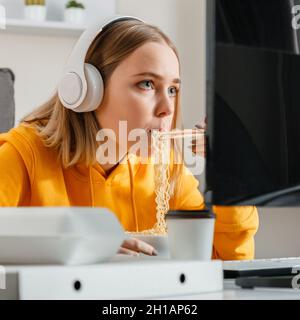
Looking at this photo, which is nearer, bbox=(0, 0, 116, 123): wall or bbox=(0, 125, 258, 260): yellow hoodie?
bbox=(0, 125, 258, 260): yellow hoodie

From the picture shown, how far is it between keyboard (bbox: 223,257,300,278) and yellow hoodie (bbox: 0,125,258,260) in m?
0.37

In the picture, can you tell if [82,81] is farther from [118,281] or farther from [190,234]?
[118,281]

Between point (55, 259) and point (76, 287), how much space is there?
48 mm

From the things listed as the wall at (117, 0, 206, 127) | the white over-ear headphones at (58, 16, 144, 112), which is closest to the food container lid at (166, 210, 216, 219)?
the white over-ear headphones at (58, 16, 144, 112)

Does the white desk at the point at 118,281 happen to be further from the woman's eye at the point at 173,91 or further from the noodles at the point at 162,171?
the woman's eye at the point at 173,91

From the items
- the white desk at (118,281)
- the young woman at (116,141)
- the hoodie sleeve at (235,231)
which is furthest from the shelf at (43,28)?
the white desk at (118,281)

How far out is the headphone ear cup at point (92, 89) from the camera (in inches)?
59.3

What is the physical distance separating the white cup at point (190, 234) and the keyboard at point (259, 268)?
0.29 ft

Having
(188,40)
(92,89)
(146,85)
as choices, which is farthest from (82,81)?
(188,40)

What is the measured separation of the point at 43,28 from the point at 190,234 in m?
2.20

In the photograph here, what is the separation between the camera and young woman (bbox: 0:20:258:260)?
1.54m

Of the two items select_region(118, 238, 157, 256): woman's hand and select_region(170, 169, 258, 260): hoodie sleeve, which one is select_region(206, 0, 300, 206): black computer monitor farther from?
select_region(170, 169, 258, 260): hoodie sleeve
